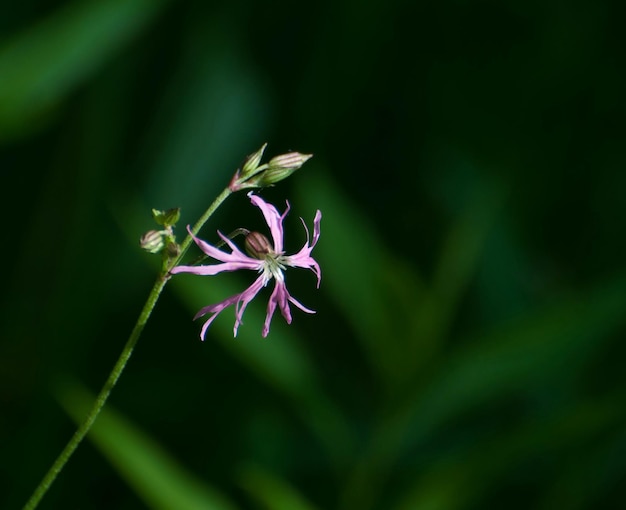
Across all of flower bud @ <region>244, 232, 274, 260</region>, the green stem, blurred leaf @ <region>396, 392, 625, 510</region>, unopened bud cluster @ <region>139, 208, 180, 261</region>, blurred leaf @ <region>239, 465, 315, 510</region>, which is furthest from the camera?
blurred leaf @ <region>396, 392, 625, 510</region>

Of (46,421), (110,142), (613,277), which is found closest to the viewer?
(613,277)

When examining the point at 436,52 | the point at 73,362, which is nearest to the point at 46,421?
the point at 73,362

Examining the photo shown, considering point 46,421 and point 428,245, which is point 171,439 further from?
point 428,245

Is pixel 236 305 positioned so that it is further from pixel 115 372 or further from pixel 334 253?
pixel 334 253

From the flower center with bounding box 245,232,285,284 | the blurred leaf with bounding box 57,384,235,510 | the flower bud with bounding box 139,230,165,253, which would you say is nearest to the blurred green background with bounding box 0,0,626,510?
the blurred leaf with bounding box 57,384,235,510

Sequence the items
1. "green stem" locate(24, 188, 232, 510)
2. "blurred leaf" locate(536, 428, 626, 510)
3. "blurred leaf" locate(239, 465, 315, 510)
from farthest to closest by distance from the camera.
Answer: "blurred leaf" locate(536, 428, 626, 510) < "blurred leaf" locate(239, 465, 315, 510) < "green stem" locate(24, 188, 232, 510)

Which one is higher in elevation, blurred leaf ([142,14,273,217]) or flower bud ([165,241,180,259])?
blurred leaf ([142,14,273,217])

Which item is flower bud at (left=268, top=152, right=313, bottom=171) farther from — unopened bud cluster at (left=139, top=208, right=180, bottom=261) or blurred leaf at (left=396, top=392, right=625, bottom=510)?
blurred leaf at (left=396, top=392, right=625, bottom=510)
